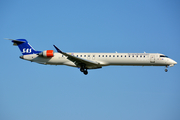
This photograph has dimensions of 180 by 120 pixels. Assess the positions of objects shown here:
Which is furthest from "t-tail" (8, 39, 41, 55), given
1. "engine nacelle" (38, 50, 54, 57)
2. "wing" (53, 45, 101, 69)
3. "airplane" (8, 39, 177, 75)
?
"wing" (53, 45, 101, 69)

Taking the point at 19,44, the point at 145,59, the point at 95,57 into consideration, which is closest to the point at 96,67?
the point at 95,57

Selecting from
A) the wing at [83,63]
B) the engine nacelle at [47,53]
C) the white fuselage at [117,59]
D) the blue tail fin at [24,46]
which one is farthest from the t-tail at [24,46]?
the wing at [83,63]

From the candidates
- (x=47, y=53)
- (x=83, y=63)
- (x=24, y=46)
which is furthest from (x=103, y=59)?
(x=24, y=46)

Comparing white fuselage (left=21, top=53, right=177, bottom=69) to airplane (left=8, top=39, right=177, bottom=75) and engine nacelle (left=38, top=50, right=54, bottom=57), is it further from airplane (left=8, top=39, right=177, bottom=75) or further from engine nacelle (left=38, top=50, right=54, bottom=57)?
engine nacelle (left=38, top=50, right=54, bottom=57)

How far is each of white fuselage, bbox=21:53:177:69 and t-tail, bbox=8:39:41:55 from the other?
64.1 inches

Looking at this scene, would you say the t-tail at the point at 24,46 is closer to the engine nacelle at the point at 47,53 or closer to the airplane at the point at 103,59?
the airplane at the point at 103,59

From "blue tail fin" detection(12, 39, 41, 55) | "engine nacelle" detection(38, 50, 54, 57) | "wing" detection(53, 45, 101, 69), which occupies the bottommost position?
"wing" detection(53, 45, 101, 69)

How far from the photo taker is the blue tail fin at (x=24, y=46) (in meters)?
33.4

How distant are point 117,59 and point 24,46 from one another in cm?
1275

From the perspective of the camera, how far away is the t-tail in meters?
33.4

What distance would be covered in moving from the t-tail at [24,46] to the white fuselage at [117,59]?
1.63m

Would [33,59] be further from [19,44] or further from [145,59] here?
→ [145,59]

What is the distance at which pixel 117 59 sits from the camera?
31328mm

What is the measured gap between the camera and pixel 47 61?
3216 centimetres
